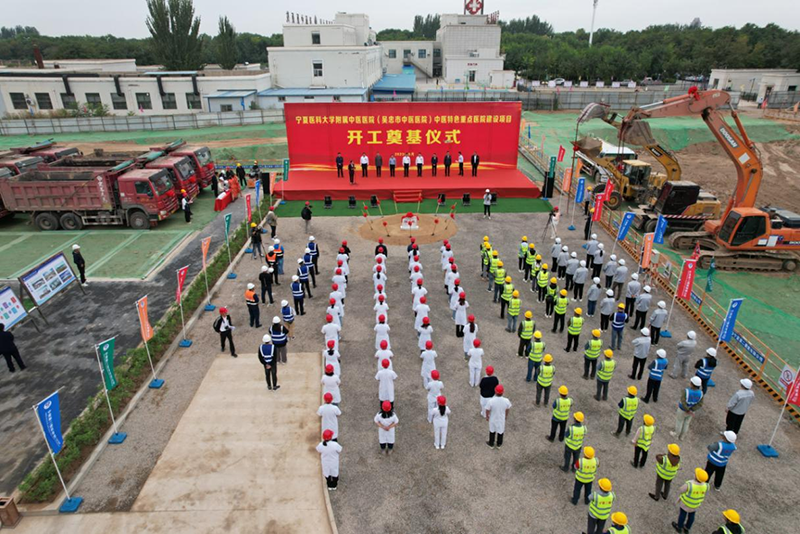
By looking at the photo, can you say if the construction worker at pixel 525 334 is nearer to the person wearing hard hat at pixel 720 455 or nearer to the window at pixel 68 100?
the person wearing hard hat at pixel 720 455

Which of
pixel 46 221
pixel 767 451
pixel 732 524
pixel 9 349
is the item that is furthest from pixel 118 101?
pixel 732 524

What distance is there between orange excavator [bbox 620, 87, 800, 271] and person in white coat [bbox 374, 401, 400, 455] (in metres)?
14.3

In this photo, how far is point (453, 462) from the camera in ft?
31.7

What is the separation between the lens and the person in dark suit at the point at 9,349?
39.1 feet

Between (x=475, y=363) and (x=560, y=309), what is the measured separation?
3.66 meters

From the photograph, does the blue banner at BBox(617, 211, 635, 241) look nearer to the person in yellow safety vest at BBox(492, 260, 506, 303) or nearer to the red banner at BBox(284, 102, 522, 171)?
the person in yellow safety vest at BBox(492, 260, 506, 303)

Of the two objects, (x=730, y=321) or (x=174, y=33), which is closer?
(x=730, y=321)

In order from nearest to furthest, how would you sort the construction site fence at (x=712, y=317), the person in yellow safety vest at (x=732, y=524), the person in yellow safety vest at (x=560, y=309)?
the person in yellow safety vest at (x=732, y=524) → the construction site fence at (x=712, y=317) → the person in yellow safety vest at (x=560, y=309)

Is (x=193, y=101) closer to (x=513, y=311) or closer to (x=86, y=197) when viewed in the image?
(x=86, y=197)

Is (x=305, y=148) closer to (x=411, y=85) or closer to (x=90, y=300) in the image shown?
(x=90, y=300)

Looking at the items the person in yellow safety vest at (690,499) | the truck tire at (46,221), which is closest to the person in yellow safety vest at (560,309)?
the person in yellow safety vest at (690,499)

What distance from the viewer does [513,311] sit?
1367cm

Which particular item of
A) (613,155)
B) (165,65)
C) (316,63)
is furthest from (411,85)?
(613,155)

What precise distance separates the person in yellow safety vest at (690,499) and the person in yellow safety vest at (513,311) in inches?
246
